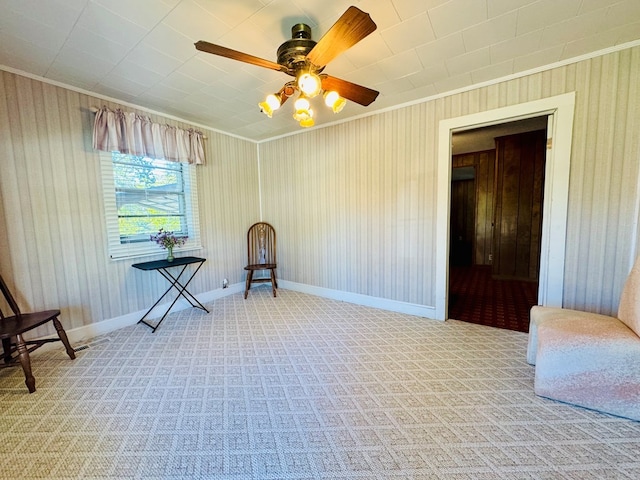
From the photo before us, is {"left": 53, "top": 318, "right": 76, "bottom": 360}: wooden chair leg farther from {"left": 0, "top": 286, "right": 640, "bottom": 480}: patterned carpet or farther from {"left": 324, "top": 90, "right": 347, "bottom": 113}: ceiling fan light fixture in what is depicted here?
{"left": 324, "top": 90, "right": 347, "bottom": 113}: ceiling fan light fixture

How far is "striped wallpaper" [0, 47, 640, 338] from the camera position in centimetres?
215

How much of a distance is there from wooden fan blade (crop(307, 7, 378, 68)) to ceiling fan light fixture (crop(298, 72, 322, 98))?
11 centimetres

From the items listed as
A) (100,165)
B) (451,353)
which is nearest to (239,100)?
(100,165)

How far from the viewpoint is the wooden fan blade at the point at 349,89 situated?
1.79 meters

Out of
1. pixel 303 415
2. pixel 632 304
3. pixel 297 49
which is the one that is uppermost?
pixel 297 49

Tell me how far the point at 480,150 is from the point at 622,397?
5.13 metres

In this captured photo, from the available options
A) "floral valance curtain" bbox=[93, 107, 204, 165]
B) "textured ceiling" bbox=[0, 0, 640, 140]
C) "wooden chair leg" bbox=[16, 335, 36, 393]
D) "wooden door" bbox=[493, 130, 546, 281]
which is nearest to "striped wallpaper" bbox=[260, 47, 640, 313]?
"textured ceiling" bbox=[0, 0, 640, 140]

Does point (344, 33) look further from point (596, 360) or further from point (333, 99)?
point (596, 360)

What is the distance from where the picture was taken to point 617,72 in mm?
2047

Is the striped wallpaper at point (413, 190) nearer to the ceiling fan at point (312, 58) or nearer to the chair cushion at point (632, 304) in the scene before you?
the chair cushion at point (632, 304)

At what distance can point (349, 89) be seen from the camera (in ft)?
6.10

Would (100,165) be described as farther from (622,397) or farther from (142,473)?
(622,397)

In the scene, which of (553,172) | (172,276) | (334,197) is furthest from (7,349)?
(553,172)

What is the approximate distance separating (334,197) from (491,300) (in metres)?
2.61
